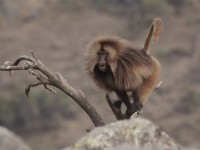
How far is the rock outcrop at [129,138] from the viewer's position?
3480 mm

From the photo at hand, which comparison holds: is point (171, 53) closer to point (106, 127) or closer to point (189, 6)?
point (189, 6)

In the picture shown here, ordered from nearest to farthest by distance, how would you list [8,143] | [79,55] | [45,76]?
[45,76] < [8,143] < [79,55]

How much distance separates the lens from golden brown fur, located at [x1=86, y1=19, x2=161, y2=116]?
5.58 m

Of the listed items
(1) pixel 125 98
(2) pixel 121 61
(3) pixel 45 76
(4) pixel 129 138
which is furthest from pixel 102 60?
(4) pixel 129 138

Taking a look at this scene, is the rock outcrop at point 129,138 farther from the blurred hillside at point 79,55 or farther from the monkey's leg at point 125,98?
the blurred hillside at point 79,55

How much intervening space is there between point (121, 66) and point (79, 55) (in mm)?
25361

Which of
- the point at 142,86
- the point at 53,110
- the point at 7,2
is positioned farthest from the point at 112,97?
the point at 7,2

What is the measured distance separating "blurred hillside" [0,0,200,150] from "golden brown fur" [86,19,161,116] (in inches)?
664

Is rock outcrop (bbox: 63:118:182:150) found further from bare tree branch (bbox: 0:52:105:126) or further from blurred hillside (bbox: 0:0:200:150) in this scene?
blurred hillside (bbox: 0:0:200:150)

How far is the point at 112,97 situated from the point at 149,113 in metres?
21.6

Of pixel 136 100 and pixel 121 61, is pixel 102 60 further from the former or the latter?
pixel 136 100

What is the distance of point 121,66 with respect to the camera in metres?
5.68

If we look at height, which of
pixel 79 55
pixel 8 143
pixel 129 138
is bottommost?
pixel 129 138

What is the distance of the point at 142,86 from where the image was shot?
5.92m
